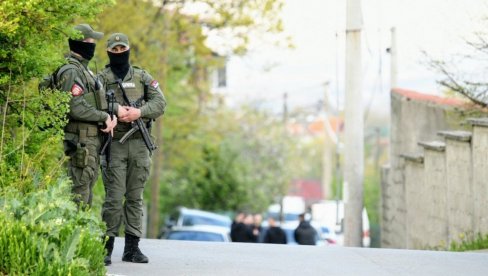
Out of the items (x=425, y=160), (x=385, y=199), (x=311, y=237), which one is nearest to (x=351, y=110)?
(x=425, y=160)

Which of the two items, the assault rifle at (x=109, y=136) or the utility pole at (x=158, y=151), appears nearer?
the assault rifle at (x=109, y=136)

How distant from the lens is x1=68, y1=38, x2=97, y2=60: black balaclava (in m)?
11.5

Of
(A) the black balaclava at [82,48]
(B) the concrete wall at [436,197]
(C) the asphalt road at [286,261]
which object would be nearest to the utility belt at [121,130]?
(A) the black balaclava at [82,48]

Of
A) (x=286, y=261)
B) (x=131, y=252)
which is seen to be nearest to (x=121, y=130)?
(x=131, y=252)

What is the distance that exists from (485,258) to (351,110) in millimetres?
9352

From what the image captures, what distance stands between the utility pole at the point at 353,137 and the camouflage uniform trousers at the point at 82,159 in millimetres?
11036

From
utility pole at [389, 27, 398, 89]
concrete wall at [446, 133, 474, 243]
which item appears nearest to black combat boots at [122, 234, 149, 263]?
concrete wall at [446, 133, 474, 243]

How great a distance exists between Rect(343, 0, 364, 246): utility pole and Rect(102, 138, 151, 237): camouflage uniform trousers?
10641mm

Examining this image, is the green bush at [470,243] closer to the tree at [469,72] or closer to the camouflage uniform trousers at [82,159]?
the tree at [469,72]

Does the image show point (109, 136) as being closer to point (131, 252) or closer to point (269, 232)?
point (131, 252)

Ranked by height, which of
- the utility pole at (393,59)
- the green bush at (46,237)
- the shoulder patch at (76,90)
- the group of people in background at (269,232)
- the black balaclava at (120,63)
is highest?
the utility pole at (393,59)

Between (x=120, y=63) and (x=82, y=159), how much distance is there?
91 centimetres

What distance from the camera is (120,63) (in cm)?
1151

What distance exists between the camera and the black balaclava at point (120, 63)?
37.7ft
